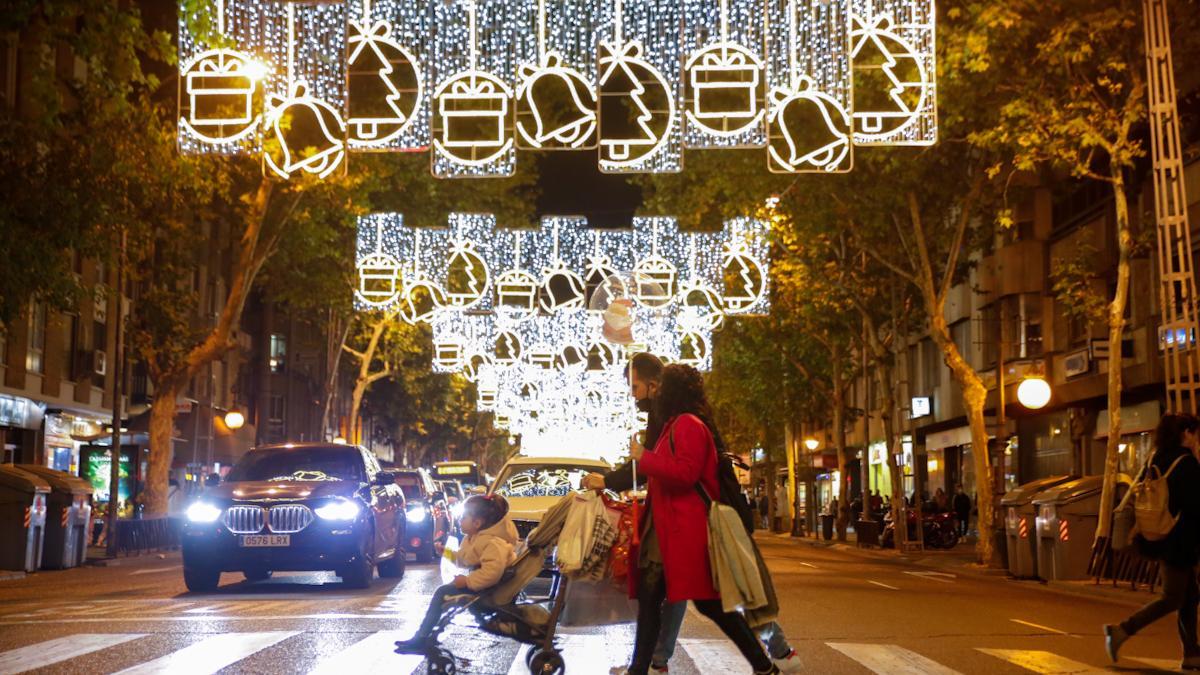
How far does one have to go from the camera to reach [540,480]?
1870cm

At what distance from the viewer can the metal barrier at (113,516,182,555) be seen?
32.7 metres

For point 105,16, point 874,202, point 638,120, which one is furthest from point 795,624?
point 874,202

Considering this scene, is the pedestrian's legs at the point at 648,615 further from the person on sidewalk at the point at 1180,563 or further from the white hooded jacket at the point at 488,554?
the person on sidewalk at the point at 1180,563

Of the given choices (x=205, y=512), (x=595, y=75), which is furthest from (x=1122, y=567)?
(x=205, y=512)

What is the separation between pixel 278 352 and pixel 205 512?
2516 inches

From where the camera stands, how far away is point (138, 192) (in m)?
24.7

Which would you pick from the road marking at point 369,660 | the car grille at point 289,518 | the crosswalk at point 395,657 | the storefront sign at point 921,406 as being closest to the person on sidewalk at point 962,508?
the storefront sign at point 921,406

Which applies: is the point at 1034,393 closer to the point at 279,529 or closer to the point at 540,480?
the point at 540,480

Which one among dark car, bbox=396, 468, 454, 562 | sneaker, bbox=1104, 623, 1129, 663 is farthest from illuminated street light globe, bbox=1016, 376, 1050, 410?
sneaker, bbox=1104, 623, 1129, 663

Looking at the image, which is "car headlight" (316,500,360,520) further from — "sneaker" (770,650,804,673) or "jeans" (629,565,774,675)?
"jeans" (629,565,774,675)

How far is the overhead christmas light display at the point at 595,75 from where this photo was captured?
57.9 feet

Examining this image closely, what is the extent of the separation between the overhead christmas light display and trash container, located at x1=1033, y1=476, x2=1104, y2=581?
732cm

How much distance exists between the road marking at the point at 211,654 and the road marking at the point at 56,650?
2.10ft

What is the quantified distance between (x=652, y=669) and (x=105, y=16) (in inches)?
525
